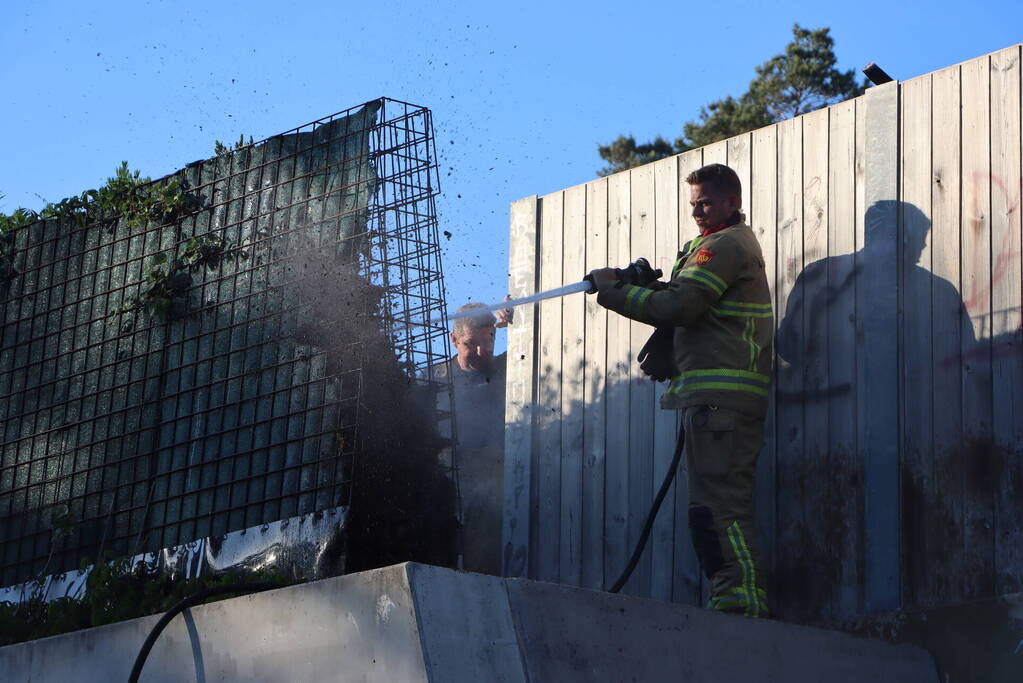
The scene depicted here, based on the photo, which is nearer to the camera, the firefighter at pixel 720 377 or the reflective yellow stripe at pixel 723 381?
the firefighter at pixel 720 377

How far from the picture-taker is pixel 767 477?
18.1 ft

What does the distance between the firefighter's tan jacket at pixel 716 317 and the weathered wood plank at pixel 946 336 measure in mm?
650

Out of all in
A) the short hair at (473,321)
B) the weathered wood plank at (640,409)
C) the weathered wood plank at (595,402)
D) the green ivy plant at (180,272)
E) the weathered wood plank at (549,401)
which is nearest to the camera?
the weathered wood plank at (640,409)

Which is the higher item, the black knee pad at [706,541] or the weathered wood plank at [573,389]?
the weathered wood plank at [573,389]

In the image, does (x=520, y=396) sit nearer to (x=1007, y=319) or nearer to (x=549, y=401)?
(x=549, y=401)

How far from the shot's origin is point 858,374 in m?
5.23

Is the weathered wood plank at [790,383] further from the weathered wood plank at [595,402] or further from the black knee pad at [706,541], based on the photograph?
the weathered wood plank at [595,402]

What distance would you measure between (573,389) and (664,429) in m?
0.69

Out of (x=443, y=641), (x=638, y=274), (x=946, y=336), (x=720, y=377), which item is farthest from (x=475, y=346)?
(x=443, y=641)

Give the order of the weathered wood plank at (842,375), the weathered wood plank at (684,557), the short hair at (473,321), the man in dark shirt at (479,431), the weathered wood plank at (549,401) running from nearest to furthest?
the weathered wood plank at (842,375), the weathered wood plank at (684,557), the weathered wood plank at (549,401), the man in dark shirt at (479,431), the short hair at (473,321)

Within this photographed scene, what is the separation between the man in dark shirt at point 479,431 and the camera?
6.84 m

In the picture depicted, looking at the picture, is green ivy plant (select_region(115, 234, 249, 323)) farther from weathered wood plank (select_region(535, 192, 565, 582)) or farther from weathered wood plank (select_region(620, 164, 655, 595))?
weathered wood plank (select_region(620, 164, 655, 595))

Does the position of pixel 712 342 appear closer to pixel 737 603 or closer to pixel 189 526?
pixel 737 603

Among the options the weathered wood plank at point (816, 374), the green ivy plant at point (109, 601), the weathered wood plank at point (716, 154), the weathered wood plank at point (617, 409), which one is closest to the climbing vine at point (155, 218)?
the green ivy plant at point (109, 601)
